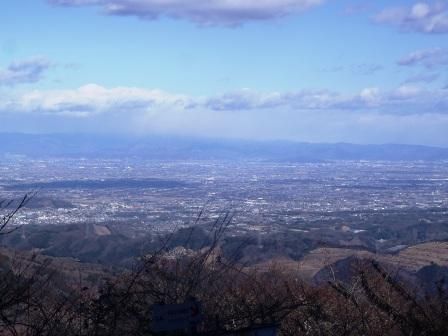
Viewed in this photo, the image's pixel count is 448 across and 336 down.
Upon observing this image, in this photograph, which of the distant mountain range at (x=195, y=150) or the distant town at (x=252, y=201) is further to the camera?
the distant mountain range at (x=195, y=150)

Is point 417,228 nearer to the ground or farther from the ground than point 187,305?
nearer to the ground

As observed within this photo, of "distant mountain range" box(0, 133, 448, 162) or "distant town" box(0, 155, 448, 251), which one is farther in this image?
"distant mountain range" box(0, 133, 448, 162)

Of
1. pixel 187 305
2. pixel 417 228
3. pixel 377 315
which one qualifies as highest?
pixel 187 305

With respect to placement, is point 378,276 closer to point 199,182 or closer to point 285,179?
point 199,182

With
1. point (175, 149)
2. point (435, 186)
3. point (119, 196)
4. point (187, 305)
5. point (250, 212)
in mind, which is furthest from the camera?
point (175, 149)

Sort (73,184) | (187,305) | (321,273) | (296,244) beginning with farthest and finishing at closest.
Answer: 1. (73,184)
2. (296,244)
3. (321,273)
4. (187,305)

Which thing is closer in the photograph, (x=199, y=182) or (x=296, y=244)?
(x=296, y=244)

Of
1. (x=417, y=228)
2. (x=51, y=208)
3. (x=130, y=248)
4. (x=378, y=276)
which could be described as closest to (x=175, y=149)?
(x=51, y=208)

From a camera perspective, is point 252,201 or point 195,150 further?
point 195,150
